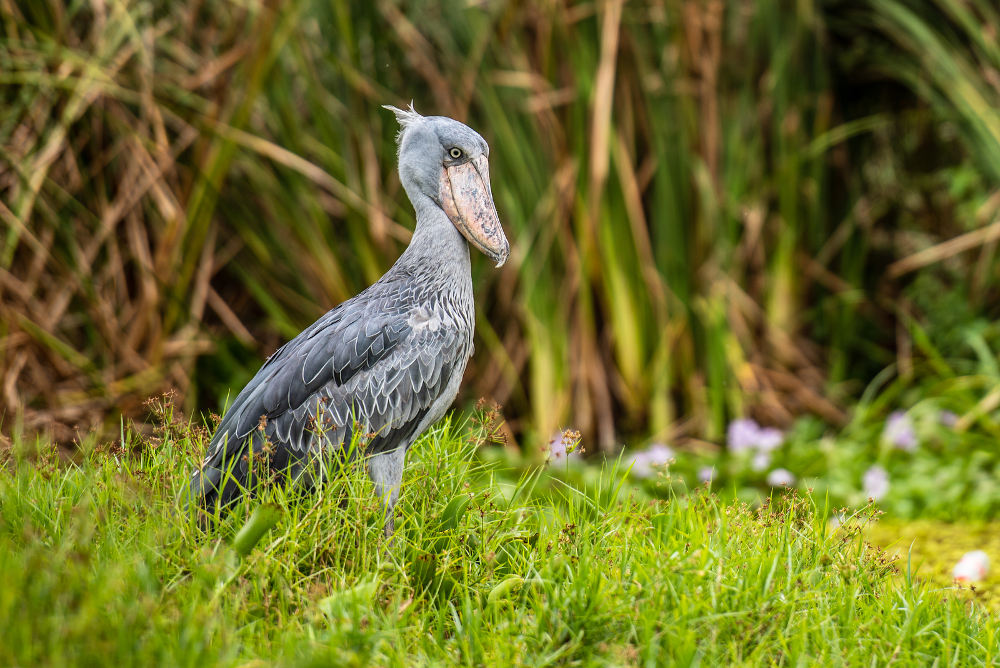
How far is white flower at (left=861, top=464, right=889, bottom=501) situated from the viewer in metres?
4.02

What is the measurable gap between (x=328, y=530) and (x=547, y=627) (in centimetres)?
55

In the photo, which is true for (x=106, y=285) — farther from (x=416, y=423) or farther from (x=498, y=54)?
(x=416, y=423)

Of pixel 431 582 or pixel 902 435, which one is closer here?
pixel 431 582

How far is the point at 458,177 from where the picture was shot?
8.75 ft

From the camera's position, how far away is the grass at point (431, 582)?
6.26 feet

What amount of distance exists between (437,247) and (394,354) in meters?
0.31

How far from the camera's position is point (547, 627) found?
2.22m

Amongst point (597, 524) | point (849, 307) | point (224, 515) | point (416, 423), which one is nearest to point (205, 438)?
point (224, 515)

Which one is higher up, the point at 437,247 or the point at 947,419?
the point at 437,247

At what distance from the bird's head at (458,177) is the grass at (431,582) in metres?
0.65

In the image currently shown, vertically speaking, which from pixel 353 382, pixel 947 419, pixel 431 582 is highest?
pixel 353 382

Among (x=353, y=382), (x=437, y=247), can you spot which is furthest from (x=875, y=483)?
(x=353, y=382)

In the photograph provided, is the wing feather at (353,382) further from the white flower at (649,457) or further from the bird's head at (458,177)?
the white flower at (649,457)

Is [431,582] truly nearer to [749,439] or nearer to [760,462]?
[760,462]
